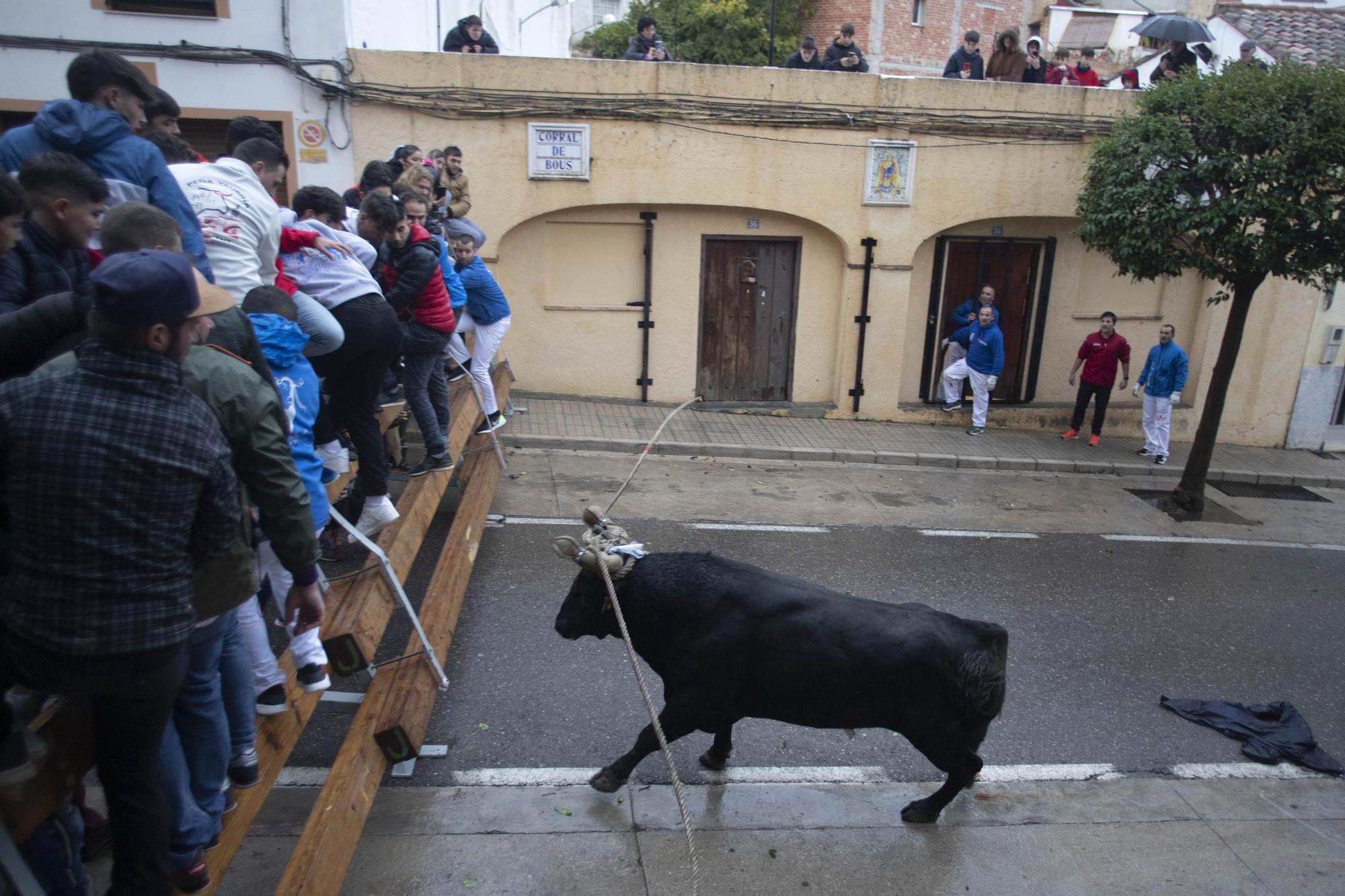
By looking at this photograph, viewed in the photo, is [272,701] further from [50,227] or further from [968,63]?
[968,63]

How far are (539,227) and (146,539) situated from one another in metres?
10.3

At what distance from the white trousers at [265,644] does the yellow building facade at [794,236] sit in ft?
28.7

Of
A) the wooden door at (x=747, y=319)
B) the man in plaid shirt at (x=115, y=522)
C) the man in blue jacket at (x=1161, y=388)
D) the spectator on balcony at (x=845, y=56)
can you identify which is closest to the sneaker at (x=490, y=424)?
the wooden door at (x=747, y=319)

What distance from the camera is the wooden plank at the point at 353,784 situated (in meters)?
3.04

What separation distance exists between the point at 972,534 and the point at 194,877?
24.6 feet

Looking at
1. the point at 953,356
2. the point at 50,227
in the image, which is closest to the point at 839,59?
the point at 953,356

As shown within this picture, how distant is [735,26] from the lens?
26.7 m

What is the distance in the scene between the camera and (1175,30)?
44.3 feet

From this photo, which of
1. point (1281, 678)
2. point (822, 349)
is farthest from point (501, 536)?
point (822, 349)

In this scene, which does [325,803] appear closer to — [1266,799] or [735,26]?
[1266,799]

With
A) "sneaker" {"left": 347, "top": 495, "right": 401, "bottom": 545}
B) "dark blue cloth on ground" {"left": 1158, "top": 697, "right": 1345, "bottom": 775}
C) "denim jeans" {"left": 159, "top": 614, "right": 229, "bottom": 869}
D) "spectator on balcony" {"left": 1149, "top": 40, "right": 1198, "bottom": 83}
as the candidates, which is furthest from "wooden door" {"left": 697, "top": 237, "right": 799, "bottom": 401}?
"denim jeans" {"left": 159, "top": 614, "right": 229, "bottom": 869}

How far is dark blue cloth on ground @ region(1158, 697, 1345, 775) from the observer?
5.37 m

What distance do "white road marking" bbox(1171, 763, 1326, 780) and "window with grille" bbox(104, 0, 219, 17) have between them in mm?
11609

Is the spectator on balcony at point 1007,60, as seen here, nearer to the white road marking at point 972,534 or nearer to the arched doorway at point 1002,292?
the arched doorway at point 1002,292
